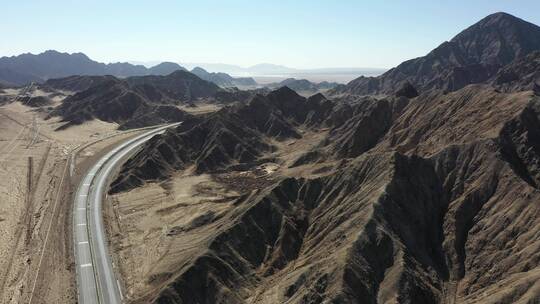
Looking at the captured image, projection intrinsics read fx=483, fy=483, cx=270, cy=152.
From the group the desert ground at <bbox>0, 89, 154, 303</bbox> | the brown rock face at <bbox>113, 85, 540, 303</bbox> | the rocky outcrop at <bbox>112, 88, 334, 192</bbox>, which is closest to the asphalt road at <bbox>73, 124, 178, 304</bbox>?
the desert ground at <bbox>0, 89, 154, 303</bbox>

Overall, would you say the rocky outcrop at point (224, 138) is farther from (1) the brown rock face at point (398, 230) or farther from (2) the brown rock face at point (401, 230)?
(2) the brown rock face at point (401, 230)

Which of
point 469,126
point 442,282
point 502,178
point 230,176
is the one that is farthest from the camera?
point 230,176

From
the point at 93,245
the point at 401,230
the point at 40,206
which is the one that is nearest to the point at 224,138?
the point at 40,206

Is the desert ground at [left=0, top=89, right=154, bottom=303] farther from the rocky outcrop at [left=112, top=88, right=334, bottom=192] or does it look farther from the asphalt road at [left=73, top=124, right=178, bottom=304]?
the rocky outcrop at [left=112, top=88, right=334, bottom=192]

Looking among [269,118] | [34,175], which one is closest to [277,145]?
[269,118]

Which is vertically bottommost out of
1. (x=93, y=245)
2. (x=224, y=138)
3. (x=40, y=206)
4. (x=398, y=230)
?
(x=93, y=245)

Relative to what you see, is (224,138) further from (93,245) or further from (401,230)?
(401,230)

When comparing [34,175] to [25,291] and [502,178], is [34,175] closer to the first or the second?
[25,291]

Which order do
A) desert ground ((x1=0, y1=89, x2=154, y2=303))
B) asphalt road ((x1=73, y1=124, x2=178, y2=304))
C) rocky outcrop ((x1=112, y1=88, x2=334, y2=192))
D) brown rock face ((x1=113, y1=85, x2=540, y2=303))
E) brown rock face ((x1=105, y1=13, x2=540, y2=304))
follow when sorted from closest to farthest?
brown rock face ((x1=113, y1=85, x2=540, y2=303))
brown rock face ((x1=105, y1=13, x2=540, y2=304))
asphalt road ((x1=73, y1=124, x2=178, y2=304))
desert ground ((x1=0, y1=89, x2=154, y2=303))
rocky outcrop ((x1=112, y1=88, x2=334, y2=192))
